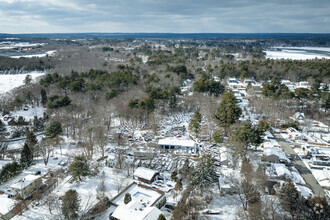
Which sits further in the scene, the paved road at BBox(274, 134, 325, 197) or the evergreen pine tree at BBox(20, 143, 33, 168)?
the evergreen pine tree at BBox(20, 143, 33, 168)

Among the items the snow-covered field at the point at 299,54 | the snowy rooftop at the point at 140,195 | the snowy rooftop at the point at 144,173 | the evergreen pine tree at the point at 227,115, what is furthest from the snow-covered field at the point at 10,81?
the snow-covered field at the point at 299,54

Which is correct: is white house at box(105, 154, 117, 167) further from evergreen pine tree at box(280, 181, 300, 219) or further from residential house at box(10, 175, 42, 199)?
evergreen pine tree at box(280, 181, 300, 219)

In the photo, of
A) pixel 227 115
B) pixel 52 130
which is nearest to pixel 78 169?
pixel 52 130

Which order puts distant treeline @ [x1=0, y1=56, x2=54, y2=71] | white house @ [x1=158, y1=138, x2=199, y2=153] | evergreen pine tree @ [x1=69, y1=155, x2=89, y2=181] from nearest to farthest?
evergreen pine tree @ [x1=69, y1=155, x2=89, y2=181] < white house @ [x1=158, y1=138, x2=199, y2=153] < distant treeline @ [x1=0, y1=56, x2=54, y2=71]

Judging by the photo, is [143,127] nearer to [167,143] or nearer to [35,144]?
[167,143]

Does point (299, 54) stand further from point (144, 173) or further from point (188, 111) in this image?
point (144, 173)

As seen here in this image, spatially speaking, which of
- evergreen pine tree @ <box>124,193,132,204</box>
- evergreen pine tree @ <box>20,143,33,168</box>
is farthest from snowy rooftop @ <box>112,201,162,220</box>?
evergreen pine tree @ <box>20,143,33,168</box>
